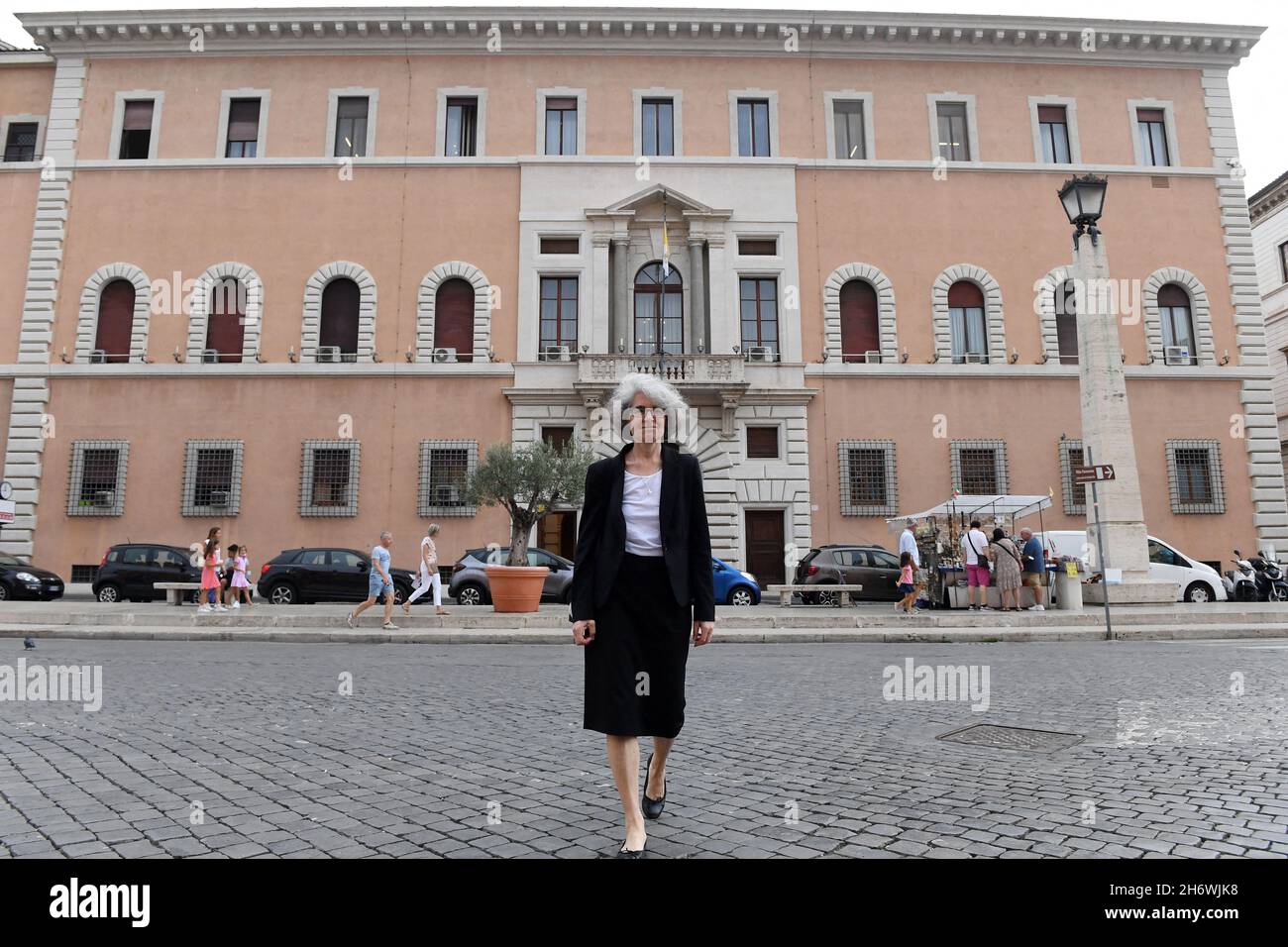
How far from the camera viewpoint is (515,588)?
14.9 m

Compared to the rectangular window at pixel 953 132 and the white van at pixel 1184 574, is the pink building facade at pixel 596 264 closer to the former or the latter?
the rectangular window at pixel 953 132

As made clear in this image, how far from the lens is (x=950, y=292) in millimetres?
25844

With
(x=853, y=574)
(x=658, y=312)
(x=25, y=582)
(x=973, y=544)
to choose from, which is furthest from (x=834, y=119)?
(x=25, y=582)

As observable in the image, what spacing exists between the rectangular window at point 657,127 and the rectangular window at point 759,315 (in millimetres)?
5224

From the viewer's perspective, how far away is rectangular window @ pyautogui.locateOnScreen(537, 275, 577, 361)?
2531 centimetres

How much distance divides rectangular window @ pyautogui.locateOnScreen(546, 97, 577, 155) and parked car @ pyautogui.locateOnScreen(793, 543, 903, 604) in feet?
52.0

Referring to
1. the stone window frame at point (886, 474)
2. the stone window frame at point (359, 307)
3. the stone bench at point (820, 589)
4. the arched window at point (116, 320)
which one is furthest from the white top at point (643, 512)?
the arched window at point (116, 320)

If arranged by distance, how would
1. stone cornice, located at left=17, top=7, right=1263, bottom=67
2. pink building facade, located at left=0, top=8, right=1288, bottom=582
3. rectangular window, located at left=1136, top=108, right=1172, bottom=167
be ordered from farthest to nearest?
rectangular window, located at left=1136, top=108, right=1172, bottom=167
stone cornice, located at left=17, top=7, right=1263, bottom=67
pink building facade, located at left=0, top=8, right=1288, bottom=582

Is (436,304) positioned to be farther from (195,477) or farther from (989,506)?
(989,506)

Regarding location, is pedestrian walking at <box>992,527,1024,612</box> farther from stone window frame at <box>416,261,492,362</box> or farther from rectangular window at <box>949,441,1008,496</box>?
stone window frame at <box>416,261,492,362</box>

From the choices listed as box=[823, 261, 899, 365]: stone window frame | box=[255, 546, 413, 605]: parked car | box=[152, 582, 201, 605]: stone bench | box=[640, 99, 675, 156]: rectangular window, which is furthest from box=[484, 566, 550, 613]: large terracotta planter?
box=[640, 99, 675, 156]: rectangular window

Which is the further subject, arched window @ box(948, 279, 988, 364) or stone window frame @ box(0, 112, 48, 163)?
stone window frame @ box(0, 112, 48, 163)

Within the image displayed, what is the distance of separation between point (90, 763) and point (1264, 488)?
1174 inches
